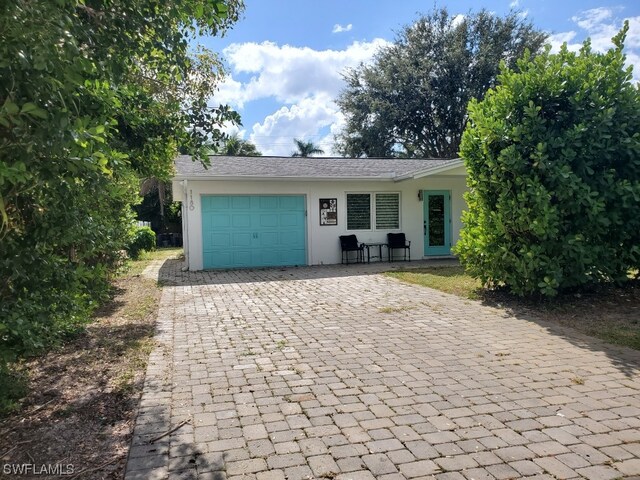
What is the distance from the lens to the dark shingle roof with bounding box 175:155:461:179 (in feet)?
42.8

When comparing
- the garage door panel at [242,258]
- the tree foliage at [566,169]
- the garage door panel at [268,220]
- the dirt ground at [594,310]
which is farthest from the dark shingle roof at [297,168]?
the dirt ground at [594,310]

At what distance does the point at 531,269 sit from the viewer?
277 inches

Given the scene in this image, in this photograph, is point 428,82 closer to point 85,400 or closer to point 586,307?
point 586,307

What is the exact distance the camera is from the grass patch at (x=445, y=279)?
891 centimetres

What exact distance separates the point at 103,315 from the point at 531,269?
22.2ft

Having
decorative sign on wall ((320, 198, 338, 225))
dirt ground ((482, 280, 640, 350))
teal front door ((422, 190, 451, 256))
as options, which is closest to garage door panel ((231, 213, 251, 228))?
decorative sign on wall ((320, 198, 338, 225))

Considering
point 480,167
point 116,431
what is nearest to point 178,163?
point 480,167

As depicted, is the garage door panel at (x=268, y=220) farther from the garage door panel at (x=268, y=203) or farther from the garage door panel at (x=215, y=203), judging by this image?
the garage door panel at (x=215, y=203)

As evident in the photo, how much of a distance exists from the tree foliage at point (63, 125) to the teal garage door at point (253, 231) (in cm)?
797

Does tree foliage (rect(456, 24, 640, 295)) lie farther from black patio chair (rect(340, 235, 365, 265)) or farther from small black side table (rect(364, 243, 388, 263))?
small black side table (rect(364, 243, 388, 263))

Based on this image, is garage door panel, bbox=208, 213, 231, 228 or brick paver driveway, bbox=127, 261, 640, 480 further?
garage door panel, bbox=208, 213, 231, 228

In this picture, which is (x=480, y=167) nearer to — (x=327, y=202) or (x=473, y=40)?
(x=327, y=202)

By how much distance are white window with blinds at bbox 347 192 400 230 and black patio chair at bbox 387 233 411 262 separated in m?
0.35

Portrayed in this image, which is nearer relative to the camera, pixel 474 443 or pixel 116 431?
pixel 474 443
